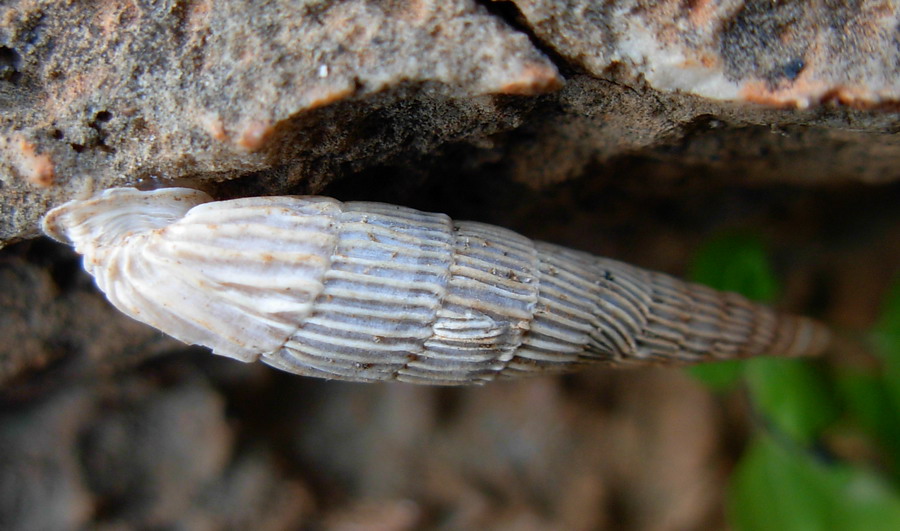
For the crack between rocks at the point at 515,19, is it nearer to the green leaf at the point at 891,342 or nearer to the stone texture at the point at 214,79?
the stone texture at the point at 214,79

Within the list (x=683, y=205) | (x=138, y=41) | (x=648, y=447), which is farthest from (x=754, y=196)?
(x=138, y=41)

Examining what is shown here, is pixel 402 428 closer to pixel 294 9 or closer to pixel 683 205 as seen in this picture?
pixel 683 205

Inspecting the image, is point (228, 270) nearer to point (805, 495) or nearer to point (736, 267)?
point (736, 267)

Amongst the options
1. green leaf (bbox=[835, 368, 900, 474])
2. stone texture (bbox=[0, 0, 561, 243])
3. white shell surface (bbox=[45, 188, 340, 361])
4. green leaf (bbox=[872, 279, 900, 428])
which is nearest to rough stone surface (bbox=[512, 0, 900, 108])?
stone texture (bbox=[0, 0, 561, 243])

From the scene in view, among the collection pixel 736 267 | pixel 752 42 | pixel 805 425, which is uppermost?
pixel 752 42

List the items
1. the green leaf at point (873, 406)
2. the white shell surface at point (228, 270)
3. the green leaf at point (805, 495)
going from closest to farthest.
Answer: the white shell surface at point (228, 270)
the green leaf at point (805, 495)
the green leaf at point (873, 406)

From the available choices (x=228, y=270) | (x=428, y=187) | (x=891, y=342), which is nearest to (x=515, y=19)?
(x=428, y=187)

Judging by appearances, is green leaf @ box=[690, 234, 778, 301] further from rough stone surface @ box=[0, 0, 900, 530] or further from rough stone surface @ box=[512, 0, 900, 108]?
rough stone surface @ box=[512, 0, 900, 108]

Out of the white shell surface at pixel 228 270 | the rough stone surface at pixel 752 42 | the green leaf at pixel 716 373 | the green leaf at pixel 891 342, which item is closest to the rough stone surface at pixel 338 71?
the rough stone surface at pixel 752 42
